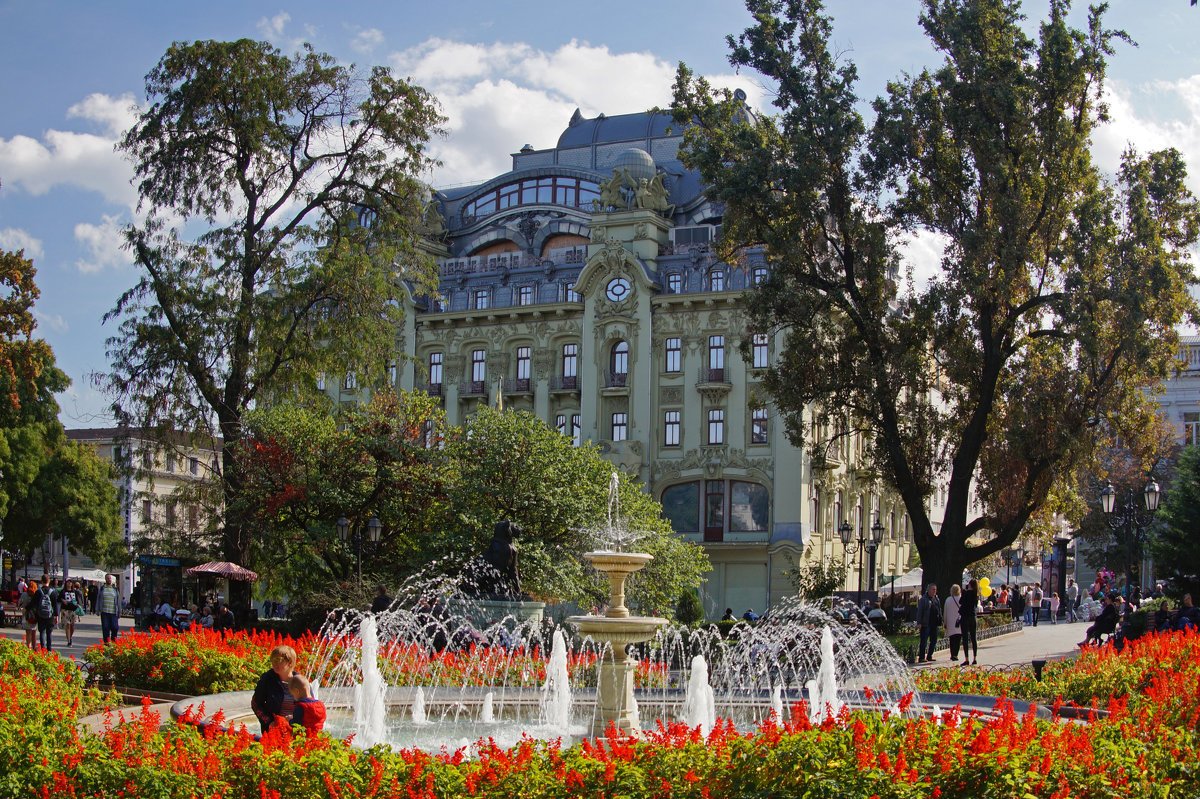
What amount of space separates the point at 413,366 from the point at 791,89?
32.0 m

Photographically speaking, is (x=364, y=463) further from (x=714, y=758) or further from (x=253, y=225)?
(x=714, y=758)

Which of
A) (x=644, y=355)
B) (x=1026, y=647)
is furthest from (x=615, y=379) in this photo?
(x=1026, y=647)

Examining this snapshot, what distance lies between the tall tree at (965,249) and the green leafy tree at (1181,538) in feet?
41.7


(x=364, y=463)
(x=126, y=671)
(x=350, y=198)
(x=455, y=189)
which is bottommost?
(x=126, y=671)

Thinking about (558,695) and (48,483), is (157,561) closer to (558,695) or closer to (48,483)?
(48,483)

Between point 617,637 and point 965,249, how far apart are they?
1406 centimetres

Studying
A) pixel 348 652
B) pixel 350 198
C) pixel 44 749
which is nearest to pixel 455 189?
pixel 350 198

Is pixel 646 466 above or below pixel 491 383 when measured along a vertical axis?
below

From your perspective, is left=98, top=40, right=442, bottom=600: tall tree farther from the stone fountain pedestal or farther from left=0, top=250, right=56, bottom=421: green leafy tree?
the stone fountain pedestal

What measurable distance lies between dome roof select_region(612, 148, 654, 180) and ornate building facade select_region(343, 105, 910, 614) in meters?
0.06

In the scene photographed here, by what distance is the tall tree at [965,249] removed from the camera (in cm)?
2377

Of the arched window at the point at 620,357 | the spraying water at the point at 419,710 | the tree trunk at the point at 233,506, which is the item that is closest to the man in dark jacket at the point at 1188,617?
the spraying water at the point at 419,710

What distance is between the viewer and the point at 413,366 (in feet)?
181

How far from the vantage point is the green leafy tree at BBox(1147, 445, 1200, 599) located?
35969 mm
